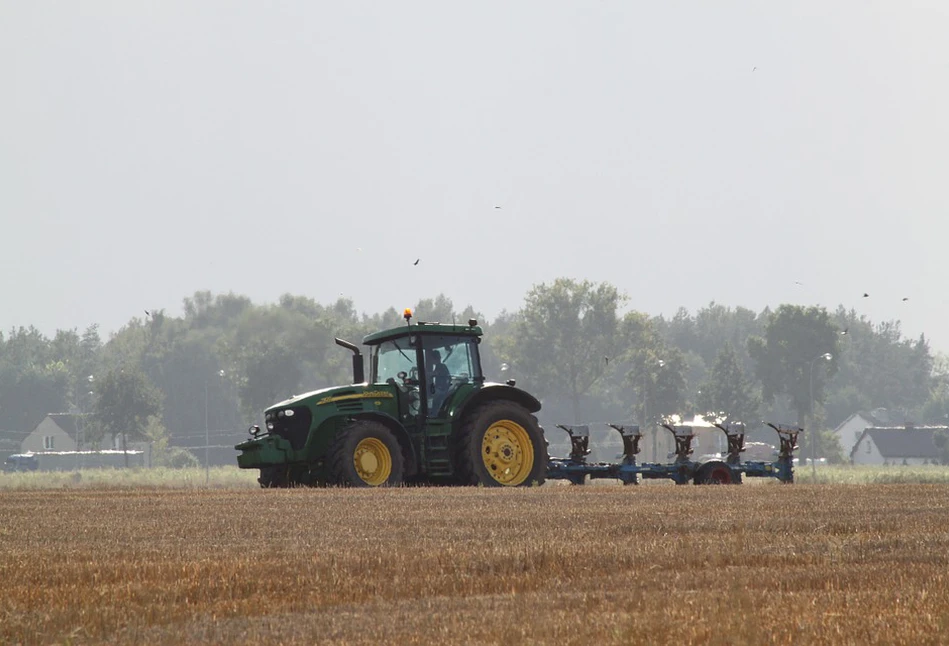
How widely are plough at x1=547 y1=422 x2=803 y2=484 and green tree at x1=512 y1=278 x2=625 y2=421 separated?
310 feet

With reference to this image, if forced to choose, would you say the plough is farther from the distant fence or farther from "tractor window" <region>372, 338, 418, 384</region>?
the distant fence

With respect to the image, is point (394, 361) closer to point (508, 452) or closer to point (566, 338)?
point (508, 452)

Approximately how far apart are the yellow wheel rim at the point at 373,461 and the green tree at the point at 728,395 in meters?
86.6

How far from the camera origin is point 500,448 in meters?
23.3

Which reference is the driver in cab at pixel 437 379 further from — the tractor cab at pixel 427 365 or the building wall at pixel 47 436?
the building wall at pixel 47 436

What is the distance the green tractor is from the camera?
72.4 feet

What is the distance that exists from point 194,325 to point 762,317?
71135 mm

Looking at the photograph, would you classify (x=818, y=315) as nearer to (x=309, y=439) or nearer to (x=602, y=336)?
(x=602, y=336)

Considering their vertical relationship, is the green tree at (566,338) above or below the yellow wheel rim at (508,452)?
above

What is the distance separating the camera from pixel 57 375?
5586 inches

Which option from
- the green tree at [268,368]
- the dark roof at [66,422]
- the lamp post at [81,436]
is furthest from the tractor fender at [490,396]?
the dark roof at [66,422]

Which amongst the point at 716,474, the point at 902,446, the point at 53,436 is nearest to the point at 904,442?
the point at 902,446

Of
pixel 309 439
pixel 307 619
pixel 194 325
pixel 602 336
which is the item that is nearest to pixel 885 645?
pixel 307 619

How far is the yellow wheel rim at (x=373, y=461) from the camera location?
21938 millimetres
